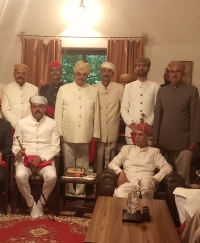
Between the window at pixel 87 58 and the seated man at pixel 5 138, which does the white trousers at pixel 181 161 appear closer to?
the seated man at pixel 5 138

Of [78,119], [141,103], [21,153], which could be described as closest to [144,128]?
[141,103]

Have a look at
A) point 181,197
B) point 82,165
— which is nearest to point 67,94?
point 82,165

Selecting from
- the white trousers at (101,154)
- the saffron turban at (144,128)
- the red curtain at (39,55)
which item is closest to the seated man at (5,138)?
the white trousers at (101,154)

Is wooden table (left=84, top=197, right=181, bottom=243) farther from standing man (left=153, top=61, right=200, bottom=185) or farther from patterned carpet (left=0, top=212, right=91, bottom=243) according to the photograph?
standing man (left=153, top=61, right=200, bottom=185)

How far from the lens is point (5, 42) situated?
7.04 metres

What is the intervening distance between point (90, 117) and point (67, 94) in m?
0.43

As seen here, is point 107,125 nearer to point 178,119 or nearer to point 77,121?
point 77,121

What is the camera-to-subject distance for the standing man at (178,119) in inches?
168

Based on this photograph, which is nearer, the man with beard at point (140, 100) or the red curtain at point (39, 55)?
the man with beard at point (140, 100)

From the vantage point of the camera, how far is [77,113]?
15.4ft

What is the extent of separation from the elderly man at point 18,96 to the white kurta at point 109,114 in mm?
979

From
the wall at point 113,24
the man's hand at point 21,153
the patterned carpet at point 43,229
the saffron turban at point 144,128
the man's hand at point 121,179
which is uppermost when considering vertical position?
the wall at point 113,24

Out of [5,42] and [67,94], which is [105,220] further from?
[5,42]

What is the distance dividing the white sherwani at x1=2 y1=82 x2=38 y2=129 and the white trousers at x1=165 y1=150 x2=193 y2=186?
78.2 inches
